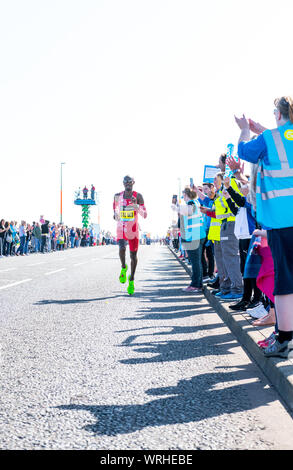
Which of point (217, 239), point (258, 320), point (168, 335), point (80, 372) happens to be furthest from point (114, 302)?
point (80, 372)

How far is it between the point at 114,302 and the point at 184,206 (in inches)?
83.4

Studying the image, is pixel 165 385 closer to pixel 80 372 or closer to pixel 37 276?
pixel 80 372

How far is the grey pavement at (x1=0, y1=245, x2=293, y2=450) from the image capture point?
2.90m

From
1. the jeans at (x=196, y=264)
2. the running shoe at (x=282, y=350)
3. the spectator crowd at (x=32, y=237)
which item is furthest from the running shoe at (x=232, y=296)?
the spectator crowd at (x=32, y=237)

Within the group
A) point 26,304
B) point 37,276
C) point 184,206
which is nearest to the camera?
point 26,304

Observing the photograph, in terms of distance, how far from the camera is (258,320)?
5.66m

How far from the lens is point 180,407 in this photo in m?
3.41

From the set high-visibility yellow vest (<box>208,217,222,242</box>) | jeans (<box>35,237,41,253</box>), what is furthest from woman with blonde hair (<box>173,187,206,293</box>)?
jeans (<box>35,237,41,253</box>)

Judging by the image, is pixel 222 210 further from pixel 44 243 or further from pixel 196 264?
pixel 44 243

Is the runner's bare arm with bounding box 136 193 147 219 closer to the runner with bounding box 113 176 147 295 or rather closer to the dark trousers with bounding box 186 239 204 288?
the runner with bounding box 113 176 147 295

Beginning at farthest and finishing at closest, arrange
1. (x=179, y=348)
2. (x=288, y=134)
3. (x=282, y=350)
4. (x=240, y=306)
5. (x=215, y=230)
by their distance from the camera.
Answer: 1. (x=215, y=230)
2. (x=240, y=306)
3. (x=179, y=348)
4. (x=282, y=350)
5. (x=288, y=134)

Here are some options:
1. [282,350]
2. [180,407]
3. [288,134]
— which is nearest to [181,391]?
[180,407]

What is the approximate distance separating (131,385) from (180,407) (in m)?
0.58

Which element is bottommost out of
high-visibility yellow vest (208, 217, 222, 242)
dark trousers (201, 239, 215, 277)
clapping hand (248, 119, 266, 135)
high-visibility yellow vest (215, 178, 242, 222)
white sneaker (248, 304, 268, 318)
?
white sneaker (248, 304, 268, 318)
